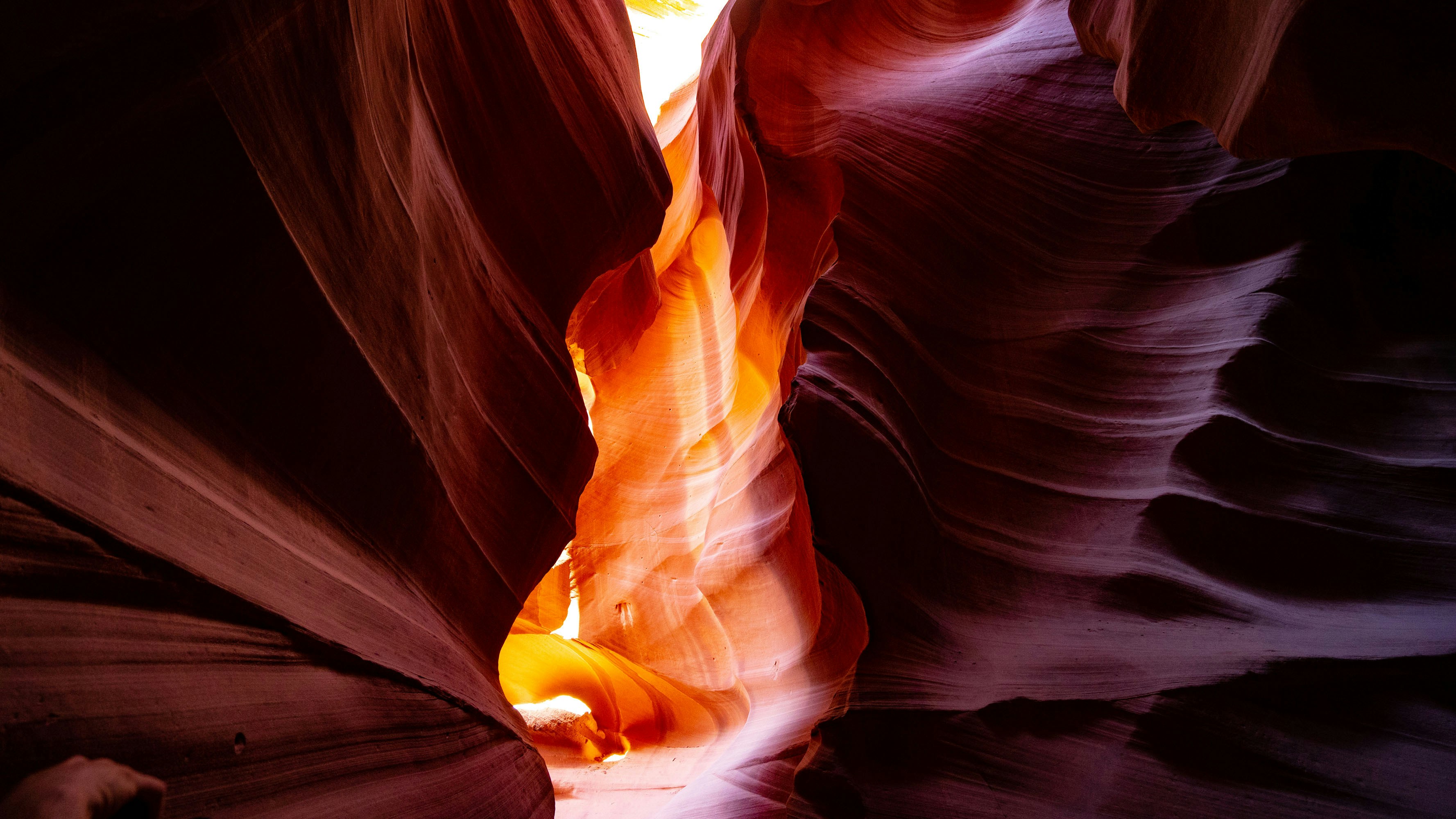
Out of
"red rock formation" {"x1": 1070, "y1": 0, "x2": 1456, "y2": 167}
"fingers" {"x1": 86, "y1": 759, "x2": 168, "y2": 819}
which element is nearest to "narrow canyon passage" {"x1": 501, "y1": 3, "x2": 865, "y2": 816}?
"red rock formation" {"x1": 1070, "y1": 0, "x2": 1456, "y2": 167}

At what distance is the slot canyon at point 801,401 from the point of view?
65.1 inches

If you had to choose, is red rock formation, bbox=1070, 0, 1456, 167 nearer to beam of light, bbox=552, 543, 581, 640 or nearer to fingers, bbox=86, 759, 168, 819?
fingers, bbox=86, 759, 168, 819

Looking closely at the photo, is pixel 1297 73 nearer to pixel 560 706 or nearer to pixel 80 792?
pixel 80 792

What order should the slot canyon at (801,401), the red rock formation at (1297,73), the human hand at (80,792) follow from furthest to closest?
the red rock formation at (1297,73)
the slot canyon at (801,401)
the human hand at (80,792)

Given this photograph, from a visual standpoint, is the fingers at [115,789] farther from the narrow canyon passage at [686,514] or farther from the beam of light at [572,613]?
the beam of light at [572,613]

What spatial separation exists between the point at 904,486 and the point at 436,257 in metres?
2.49

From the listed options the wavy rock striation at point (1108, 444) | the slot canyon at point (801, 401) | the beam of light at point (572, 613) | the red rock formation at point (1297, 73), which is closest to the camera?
the slot canyon at point (801, 401)

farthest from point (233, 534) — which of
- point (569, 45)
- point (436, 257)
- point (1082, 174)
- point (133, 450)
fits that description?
point (1082, 174)

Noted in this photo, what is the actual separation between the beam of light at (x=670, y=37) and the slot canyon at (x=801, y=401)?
83.3 inches

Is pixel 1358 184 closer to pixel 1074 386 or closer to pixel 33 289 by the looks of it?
pixel 1074 386

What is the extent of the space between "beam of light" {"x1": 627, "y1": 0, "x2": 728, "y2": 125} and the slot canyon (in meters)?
2.12

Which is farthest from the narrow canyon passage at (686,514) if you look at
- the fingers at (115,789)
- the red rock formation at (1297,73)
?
the fingers at (115,789)

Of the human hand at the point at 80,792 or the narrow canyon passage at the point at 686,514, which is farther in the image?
the narrow canyon passage at the point at 686,514

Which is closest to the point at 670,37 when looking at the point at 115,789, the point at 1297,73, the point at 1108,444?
the point at 1108,444
